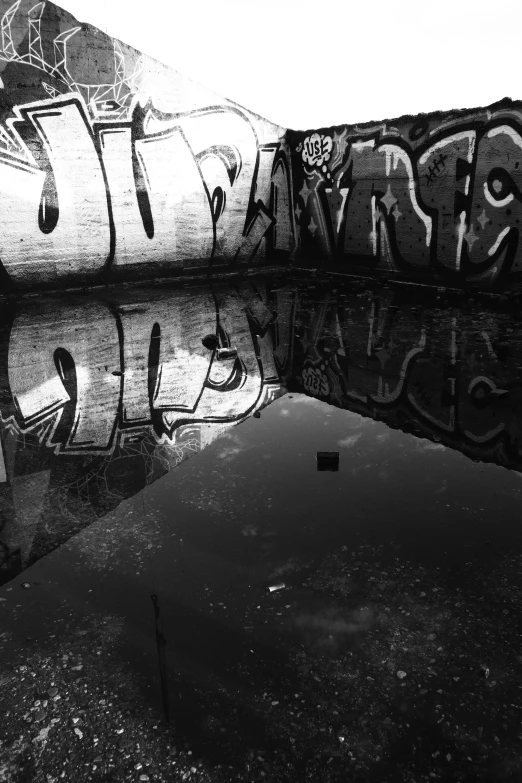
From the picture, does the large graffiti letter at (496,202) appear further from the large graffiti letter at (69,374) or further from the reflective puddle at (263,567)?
the large graffiti letter at (69,374)

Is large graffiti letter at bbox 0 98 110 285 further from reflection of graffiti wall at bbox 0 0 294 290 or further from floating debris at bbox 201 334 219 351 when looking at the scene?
floating debris at bbox 201 334 219 351

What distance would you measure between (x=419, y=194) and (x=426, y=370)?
486cm

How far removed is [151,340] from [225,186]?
532cm

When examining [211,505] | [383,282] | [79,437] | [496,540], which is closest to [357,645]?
[496,540]

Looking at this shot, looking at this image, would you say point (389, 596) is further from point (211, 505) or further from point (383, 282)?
point (383, 282)

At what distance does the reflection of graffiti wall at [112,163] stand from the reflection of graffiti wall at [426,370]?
3.92 metres

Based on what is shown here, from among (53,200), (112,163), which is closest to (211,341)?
(53,200)

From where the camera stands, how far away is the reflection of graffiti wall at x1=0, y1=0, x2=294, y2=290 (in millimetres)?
8367

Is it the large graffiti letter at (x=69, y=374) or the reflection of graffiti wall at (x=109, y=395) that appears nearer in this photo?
the reflection of graffiti wall at (x=109, y=395)

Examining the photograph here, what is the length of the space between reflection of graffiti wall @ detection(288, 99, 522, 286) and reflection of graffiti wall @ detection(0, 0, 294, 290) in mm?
1087

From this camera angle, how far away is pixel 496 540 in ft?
8.89

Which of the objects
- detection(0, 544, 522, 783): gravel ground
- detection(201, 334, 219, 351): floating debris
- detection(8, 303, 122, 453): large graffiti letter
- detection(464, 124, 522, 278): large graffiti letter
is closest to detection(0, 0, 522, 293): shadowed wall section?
detection(464, 124, 522, 278): large graffiti letter

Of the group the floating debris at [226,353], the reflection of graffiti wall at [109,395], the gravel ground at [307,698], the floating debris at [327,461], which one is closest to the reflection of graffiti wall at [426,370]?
the reflection of graffiti wall at [109,395]

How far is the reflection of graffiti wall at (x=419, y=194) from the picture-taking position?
7.71m
